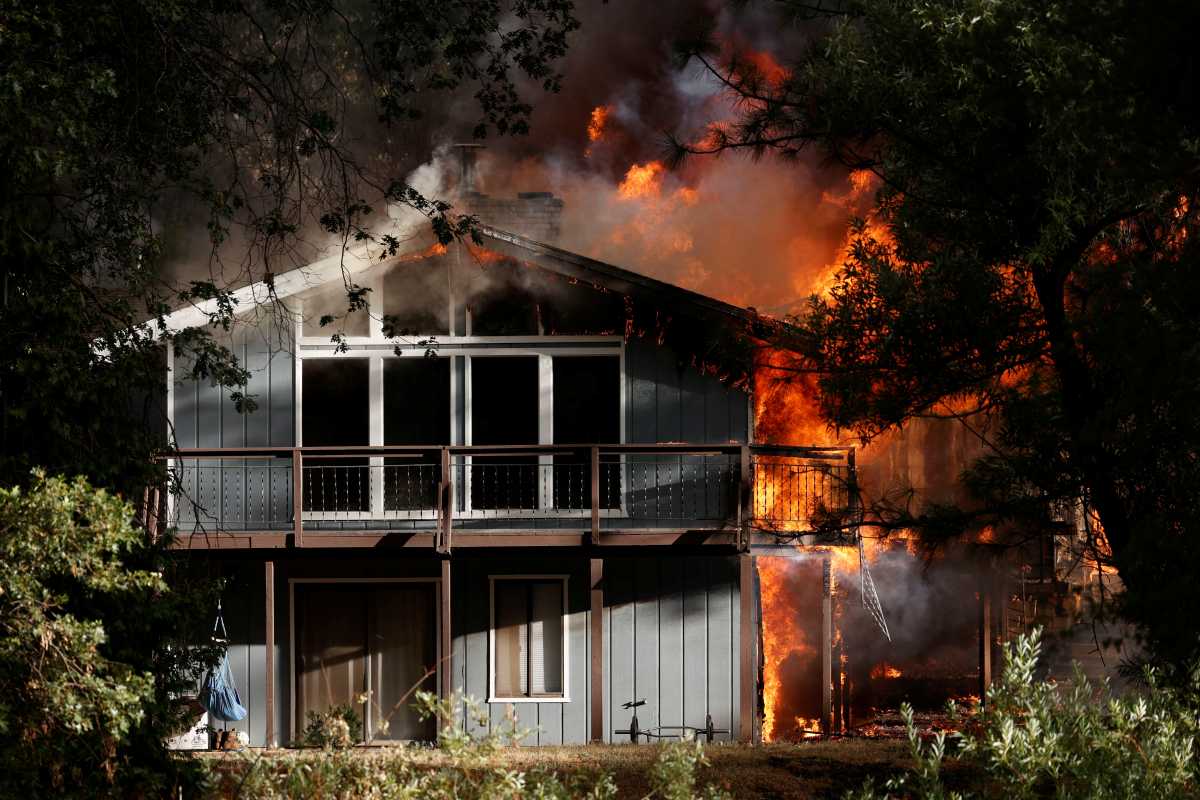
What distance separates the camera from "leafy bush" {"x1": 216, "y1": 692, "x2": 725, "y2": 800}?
7.18 meters

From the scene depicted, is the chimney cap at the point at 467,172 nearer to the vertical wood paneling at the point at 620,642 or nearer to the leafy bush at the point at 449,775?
the vertical wood paneling at the point at 620,642

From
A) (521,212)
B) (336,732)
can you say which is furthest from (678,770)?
(521,212)

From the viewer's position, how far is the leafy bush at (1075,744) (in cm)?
670

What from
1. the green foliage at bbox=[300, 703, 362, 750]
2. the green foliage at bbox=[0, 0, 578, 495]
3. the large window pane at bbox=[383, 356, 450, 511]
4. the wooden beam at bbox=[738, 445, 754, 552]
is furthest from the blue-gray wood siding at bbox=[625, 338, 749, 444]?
the green foliage at bbox=[300, 703, 362, 750]

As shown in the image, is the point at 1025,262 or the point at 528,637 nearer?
the point at 1025,262

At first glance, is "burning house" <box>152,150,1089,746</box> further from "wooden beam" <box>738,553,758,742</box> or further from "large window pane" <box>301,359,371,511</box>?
"wooden beam" <box>738,553,758,742</box>

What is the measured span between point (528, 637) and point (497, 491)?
2019 millimetres

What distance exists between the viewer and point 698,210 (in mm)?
37594

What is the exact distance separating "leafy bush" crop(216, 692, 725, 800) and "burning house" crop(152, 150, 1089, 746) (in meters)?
10.6

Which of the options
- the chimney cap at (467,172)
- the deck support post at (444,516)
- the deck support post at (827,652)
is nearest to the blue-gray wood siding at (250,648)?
the deck support post at (444,516)

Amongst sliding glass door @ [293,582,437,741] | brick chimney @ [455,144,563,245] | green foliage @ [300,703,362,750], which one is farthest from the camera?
brick chimney @ [455,144,563,245]

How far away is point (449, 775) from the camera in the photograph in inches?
301

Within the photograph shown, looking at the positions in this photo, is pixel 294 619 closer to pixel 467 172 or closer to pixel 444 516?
pixel 444 516

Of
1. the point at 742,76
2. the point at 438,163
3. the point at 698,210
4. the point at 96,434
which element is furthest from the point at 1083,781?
the point at 438,163
